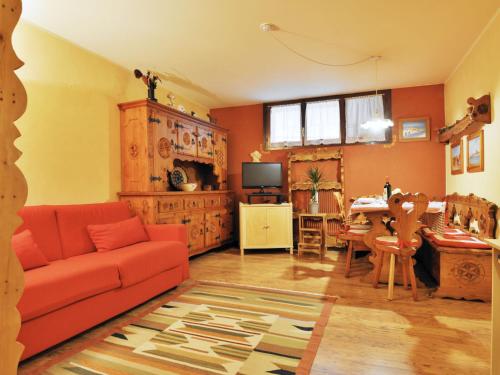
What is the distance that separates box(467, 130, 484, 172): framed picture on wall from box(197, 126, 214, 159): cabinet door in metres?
3.56

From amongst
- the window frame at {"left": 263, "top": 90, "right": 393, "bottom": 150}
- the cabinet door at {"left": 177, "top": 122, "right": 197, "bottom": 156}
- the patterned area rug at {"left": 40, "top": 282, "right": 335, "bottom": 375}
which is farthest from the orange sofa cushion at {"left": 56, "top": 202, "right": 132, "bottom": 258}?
the window frame at {"left": 263, "top": 90, "right": 393, "bottom": 150}

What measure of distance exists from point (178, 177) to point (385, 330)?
135 inches

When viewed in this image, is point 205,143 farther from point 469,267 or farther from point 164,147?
point 469,267

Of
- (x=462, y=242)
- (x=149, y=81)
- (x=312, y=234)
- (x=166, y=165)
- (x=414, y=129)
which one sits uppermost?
(x=149, y=81)

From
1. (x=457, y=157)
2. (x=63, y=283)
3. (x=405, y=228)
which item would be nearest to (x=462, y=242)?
(x=405, y=228)

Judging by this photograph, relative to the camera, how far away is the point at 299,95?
16.8ft

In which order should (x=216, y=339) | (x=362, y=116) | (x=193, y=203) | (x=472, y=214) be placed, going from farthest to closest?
(x=362, y=116) → (x=193, y=203) → (x=472, y=214) → (x=216, y=339)

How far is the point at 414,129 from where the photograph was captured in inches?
186

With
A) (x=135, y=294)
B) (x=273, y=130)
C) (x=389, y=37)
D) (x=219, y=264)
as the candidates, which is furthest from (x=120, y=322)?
(x=273, y=130)

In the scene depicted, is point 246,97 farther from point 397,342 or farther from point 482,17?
point 397,342

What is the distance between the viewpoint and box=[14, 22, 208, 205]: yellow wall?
9.26 feet

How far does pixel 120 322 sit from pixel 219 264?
1913mm

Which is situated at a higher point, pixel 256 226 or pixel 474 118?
pixel 474 118

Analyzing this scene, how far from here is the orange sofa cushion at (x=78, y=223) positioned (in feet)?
8.91
